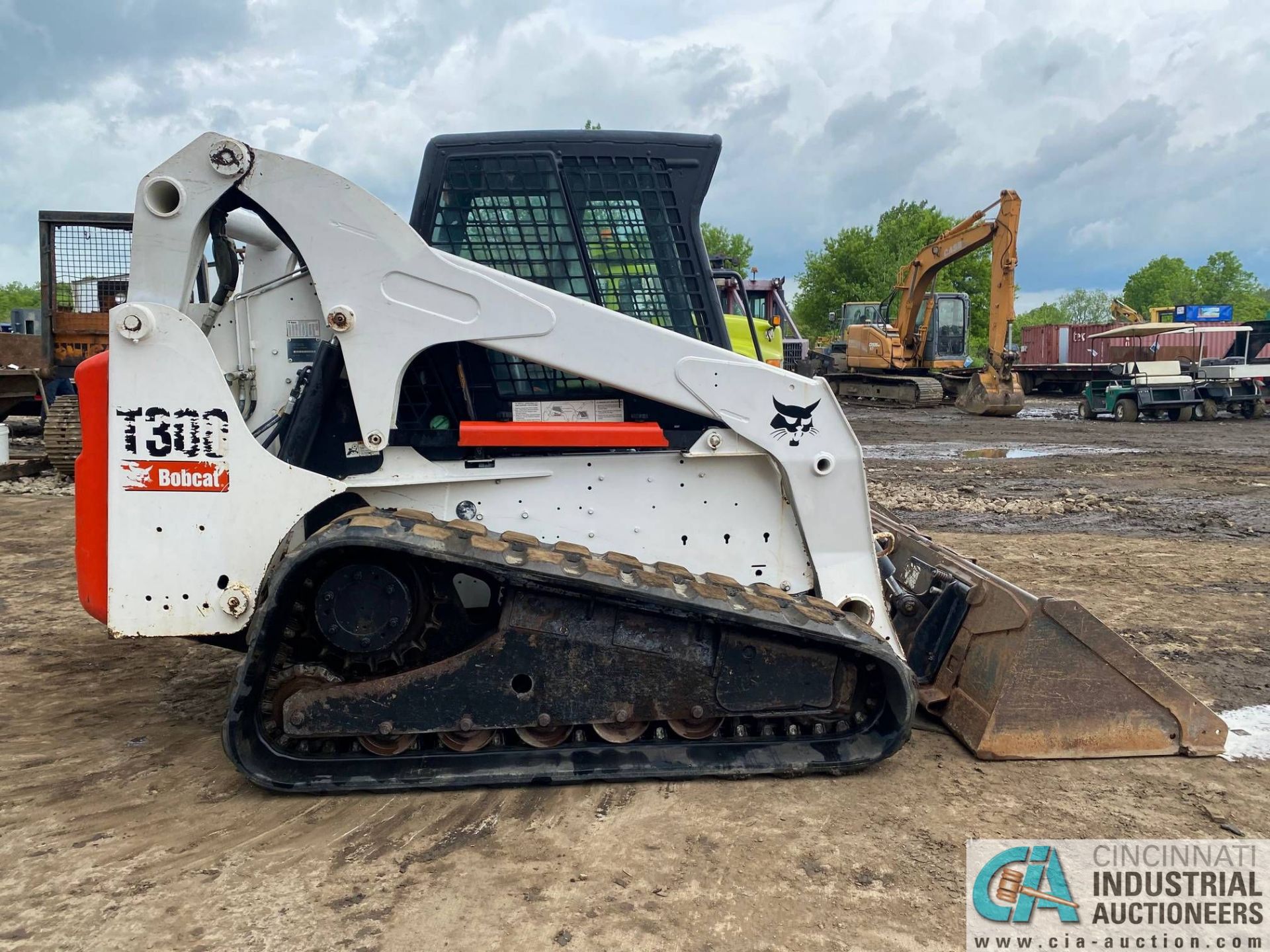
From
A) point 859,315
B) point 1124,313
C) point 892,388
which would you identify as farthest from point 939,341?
point 1124,313

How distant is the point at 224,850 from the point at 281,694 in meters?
0.55

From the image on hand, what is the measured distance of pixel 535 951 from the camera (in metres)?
2.52

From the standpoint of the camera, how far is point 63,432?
36.0ft

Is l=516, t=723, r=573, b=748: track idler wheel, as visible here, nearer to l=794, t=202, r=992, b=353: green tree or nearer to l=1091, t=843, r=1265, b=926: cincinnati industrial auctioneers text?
l=1091, t=843, r=1265, b=926: cincinnati industrial auctioneers text

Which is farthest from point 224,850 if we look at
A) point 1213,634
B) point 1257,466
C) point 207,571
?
point 1257,466

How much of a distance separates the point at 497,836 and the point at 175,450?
69.0 inches

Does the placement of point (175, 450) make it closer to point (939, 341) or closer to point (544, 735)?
point (544, 735)

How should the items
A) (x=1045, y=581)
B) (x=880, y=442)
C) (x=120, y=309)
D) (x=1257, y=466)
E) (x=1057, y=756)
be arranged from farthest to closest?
1. (x=880, y=442)
2. (x=1257, y=466)
3. (x=1045, y=581)
4. (x=1057, y=756)
5. (x=120, y=309)

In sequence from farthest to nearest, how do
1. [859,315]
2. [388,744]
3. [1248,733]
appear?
1. [859,315]
2. [1248,733]
3. [388,744]

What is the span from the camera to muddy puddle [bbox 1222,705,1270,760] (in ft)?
12.3

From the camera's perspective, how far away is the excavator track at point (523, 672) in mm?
3312

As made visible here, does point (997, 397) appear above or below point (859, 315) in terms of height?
below

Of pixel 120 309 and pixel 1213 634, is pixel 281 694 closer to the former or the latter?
pixel 120 309

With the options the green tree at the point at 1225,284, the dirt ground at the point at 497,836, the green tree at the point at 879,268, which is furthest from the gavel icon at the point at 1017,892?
the green tree at the point at 1225,284
